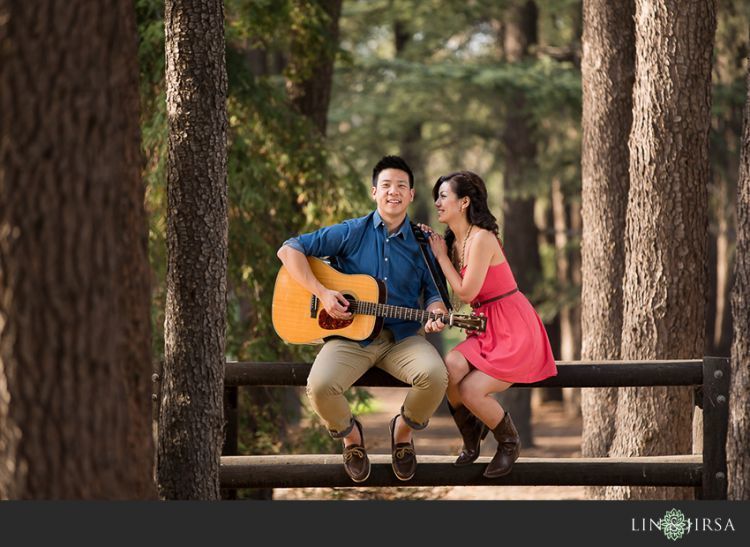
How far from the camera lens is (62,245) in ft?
11.8

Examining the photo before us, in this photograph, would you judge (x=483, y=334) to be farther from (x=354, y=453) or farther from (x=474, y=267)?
(x=354, y=453)

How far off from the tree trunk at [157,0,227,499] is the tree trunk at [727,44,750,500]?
245 centimetres

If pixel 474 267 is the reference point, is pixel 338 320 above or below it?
below

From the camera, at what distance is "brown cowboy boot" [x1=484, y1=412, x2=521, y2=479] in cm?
528

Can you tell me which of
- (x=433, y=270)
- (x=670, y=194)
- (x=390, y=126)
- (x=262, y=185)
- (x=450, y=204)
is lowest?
(x=433, y=270)

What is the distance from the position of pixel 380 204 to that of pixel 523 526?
6.18 feet

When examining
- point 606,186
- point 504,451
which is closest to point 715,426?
point 504,451

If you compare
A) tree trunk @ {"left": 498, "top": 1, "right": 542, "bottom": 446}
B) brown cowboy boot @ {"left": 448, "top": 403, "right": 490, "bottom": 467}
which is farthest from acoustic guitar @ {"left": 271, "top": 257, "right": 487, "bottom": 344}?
tree trunk @ {"left": 498, "top": 1, "right": 542, "bottom": 446}

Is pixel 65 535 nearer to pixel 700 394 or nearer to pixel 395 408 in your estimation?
pixel 700 394

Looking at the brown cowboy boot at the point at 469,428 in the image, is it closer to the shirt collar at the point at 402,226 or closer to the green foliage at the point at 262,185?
the shirt collar at the point at 402,226

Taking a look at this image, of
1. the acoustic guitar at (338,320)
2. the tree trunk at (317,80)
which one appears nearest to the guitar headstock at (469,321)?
the acoustic guitar at (338,320)

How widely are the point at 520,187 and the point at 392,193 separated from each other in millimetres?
12135

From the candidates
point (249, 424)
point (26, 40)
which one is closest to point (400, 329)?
point (26, 40)

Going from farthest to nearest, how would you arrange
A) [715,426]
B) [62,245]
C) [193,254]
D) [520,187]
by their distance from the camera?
[520,187], [715,426], [193,254], [62,245]
